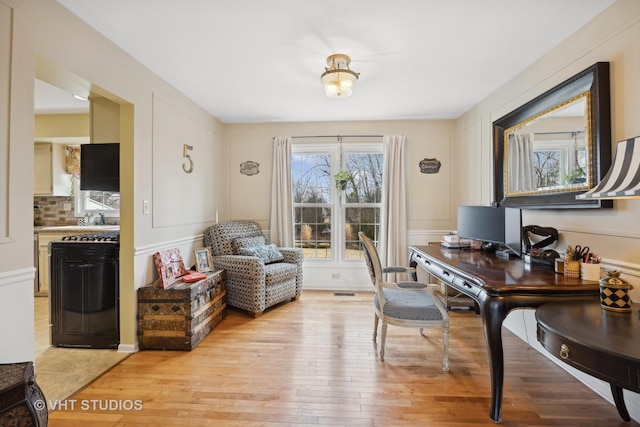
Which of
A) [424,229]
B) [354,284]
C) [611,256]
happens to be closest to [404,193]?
[424,229]

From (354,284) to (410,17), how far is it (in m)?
3.42

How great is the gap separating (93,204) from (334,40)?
4447mm

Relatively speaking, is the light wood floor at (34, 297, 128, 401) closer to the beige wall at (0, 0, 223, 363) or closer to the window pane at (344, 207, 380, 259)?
the beige wall at (0, 0, 223, 363)

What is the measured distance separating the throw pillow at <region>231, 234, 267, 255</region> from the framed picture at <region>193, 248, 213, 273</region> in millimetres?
380

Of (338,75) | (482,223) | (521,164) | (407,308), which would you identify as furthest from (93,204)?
(521,164)

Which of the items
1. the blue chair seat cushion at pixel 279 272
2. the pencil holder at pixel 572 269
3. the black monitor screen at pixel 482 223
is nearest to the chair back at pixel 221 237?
the blue chair seat cushion at pixel 279 272

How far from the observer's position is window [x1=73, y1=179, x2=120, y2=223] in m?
4.54

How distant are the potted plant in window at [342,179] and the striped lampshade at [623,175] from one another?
9.75 feet

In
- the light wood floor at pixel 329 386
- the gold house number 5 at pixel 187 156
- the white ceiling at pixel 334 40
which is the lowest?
the light wood floor at pixel 329 386

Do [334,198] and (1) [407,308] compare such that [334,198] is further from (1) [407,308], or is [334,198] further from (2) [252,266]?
(1) [407,308]

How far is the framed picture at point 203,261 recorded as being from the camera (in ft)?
10.7

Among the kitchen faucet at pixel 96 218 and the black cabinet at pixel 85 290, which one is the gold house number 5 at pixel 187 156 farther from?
the kitchen faucet at pixel 96 218

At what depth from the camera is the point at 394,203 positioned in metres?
4.27

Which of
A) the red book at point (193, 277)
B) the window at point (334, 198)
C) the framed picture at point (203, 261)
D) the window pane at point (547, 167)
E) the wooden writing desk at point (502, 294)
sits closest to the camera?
the wooden writing desk at point (502, 294)
